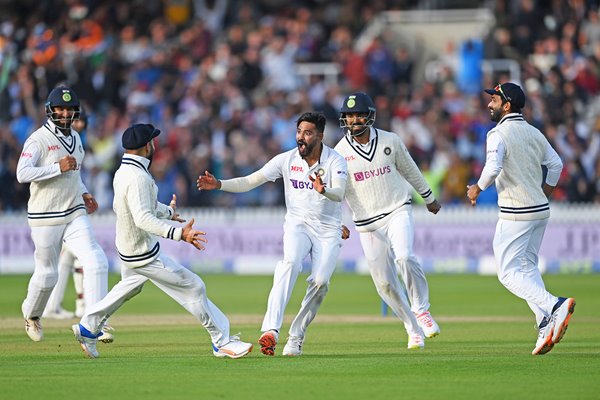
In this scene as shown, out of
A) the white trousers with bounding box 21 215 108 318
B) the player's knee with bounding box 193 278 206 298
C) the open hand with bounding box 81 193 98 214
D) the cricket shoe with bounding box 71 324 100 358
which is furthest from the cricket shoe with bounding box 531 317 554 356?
the open hand with bounding box 81 193 98 214

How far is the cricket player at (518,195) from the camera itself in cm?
1284

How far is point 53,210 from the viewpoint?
47.3 ft

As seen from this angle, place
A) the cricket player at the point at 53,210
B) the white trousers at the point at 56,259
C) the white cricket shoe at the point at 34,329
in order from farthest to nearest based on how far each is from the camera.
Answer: the white cricket shoe at the point at 34,329 < the cricket player at the point at 53,210 < the white trousers at the point at 56,259

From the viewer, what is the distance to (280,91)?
31.3 metres

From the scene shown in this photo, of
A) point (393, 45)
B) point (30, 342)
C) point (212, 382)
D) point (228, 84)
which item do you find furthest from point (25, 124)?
point (212, 382)

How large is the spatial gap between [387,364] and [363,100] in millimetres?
2972

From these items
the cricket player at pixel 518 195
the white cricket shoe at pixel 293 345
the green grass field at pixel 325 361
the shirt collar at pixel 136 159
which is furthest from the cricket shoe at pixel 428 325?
the shirt collar at pixel 136 159

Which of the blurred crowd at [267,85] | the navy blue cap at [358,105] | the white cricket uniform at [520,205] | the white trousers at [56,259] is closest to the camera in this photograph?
the white cricket uniform at [520,205]

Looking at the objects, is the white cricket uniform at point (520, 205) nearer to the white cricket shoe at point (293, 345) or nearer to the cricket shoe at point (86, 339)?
the white cricket shoe at point (293, 345)

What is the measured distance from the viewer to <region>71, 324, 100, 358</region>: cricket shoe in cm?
1234

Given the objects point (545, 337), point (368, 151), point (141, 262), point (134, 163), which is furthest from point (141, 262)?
point (545, 337)

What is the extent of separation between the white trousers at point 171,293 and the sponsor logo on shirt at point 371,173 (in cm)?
238

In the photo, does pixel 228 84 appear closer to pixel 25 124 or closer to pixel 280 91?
pixel 280 91

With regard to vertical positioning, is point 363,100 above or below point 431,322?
above
